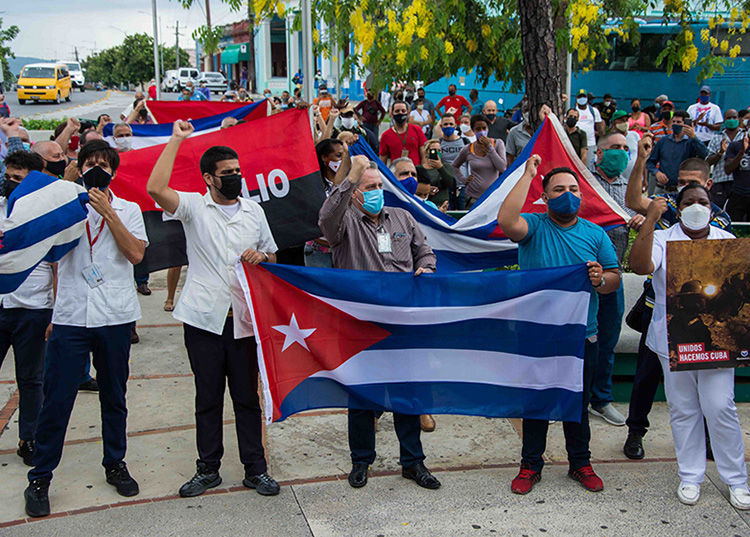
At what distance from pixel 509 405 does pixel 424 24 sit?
32.4ft

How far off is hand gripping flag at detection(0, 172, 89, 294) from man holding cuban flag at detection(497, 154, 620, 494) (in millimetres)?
2396

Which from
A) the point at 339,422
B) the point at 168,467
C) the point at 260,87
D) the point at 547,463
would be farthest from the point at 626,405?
the point at 260,87

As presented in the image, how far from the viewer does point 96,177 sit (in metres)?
4.45

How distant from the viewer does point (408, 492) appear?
15.5 feet

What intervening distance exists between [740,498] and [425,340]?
6.56 ft

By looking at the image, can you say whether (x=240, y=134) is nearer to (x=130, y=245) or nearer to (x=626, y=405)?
(x=130, y=245)

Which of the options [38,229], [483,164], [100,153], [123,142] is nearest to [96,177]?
[100,153]

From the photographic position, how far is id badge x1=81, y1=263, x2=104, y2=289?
447cm

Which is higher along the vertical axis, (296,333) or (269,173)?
(269,173)

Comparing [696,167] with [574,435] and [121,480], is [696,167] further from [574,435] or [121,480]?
[121,480]

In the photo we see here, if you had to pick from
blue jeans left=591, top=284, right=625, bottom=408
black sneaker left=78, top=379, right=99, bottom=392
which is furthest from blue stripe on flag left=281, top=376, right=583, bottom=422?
black sneaker left=78, top=379, right=99, bottom=392

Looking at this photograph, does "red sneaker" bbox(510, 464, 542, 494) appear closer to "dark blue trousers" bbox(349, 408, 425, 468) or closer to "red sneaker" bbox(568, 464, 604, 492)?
"red sneaker" bbox(568, 464, 604, 492)

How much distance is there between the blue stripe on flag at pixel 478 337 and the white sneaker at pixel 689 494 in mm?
1069

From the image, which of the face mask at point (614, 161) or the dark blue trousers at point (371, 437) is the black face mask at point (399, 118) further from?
the dark blue trousers at point (371, 437)
